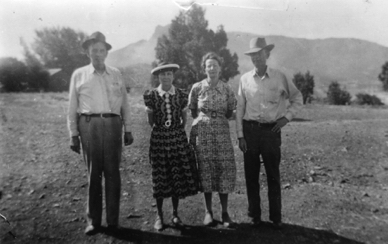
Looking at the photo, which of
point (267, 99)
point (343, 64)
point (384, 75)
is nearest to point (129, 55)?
point (267, 99)

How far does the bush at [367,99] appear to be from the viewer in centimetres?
2942

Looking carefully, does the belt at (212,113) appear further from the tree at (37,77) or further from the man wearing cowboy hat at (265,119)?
the tree at (37,77)

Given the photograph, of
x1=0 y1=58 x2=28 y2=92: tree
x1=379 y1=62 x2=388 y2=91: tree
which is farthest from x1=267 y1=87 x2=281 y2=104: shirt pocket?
x1=379 y1=62 x2=388 y2=91: tree

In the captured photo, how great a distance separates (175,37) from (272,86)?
664 inches

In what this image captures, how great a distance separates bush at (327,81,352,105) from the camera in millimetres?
30959

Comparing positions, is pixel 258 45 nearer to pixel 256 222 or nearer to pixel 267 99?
pixel 267 99

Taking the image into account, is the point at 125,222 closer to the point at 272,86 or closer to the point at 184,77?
the point at 272,86

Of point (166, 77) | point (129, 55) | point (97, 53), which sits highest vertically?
point (129, 55)

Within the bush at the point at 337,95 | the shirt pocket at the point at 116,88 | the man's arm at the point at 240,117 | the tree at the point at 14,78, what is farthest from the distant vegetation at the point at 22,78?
the bush at the point at 337,95

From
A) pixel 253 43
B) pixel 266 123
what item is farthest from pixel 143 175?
pixel 253 43

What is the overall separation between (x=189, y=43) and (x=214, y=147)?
15070 millimetres

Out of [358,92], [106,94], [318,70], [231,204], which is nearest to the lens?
[106,94]

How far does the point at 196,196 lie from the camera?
445 cm

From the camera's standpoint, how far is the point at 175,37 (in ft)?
63.4
